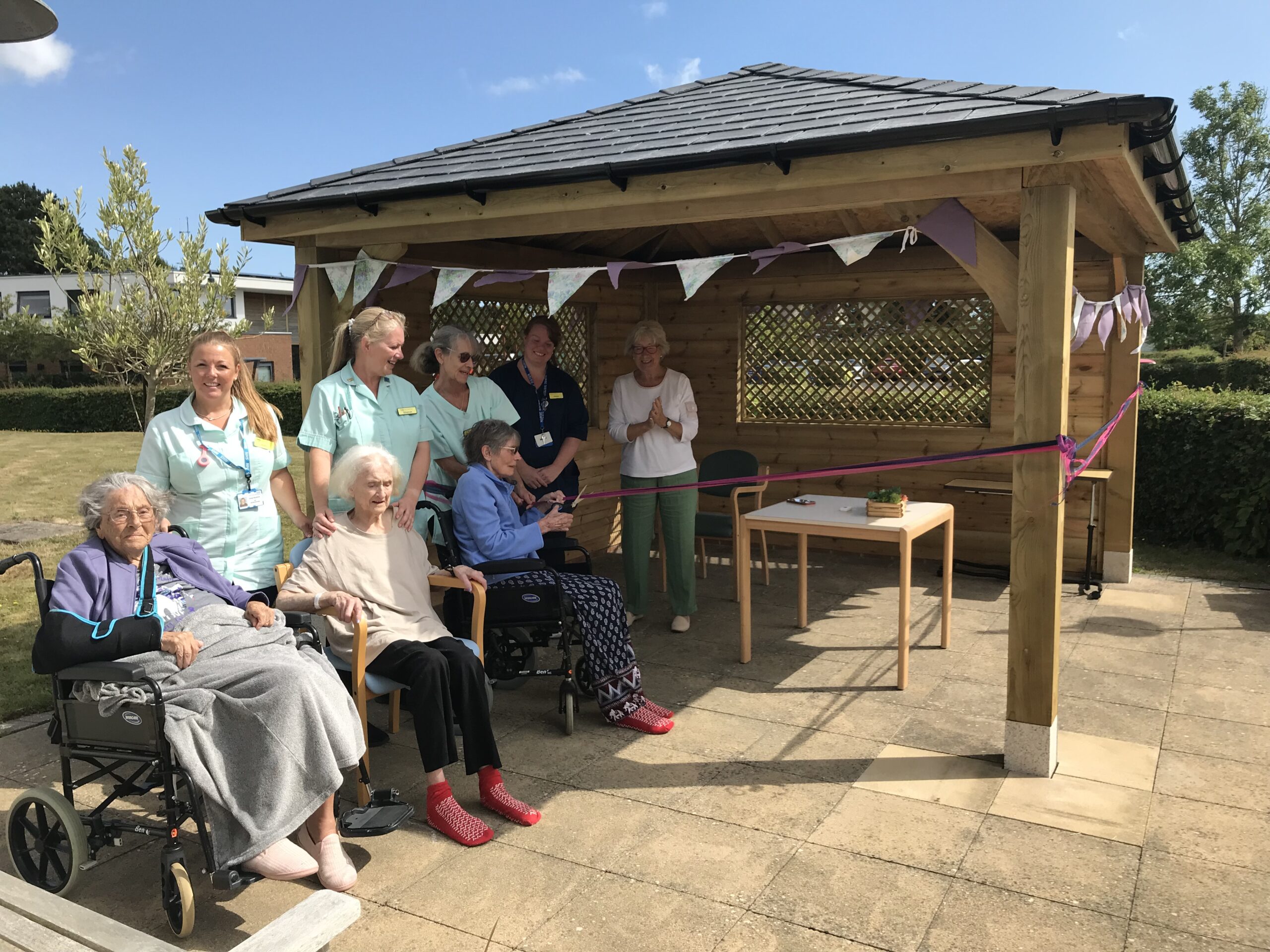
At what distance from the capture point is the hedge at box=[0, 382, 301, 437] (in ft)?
65.4

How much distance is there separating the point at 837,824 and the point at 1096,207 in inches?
123

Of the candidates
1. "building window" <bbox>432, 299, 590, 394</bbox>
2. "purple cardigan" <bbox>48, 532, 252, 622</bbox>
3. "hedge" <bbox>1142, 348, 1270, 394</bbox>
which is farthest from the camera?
"hedge" <bbox>1142, 348, 1270, 394</bbox>

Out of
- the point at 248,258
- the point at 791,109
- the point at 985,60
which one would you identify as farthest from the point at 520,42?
the point at 985,60

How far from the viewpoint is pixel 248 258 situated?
12.8m

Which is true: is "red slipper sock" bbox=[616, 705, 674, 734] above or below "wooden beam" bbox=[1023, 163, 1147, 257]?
below

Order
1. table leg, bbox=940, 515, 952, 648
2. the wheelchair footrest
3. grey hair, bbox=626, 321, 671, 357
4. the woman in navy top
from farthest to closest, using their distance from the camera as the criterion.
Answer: grey hair, bbox=626, 321, 671, 357, table leg, bbox=940, 515, 952, 648, the woman in navy top, the wheelchair footrest

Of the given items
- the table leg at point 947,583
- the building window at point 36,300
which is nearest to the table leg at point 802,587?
the table leg at point 947,583

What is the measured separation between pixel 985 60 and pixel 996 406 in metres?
47.5

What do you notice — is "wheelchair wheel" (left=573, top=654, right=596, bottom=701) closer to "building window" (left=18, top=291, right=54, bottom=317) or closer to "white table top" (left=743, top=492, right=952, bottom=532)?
"white table top" (left=743, top=492, right=952, bottom=532)

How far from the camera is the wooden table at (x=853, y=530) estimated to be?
4.11 meters

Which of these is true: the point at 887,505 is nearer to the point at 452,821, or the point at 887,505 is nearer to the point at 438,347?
the point at 438,347

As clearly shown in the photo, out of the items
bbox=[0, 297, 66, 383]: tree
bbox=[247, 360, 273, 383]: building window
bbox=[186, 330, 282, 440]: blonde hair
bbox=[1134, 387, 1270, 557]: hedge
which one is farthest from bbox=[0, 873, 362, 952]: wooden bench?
bbox=[247, 360, 273, 383]: building window

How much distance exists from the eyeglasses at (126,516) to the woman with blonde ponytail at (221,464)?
1.36 ft

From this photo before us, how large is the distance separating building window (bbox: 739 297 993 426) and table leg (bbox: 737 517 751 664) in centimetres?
277
